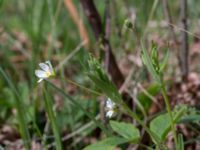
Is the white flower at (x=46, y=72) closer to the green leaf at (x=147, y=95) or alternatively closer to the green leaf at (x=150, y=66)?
the green leaf at (x=150, y=66)

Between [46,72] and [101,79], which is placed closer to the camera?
[101,79]

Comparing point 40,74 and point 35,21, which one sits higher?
point 35,21

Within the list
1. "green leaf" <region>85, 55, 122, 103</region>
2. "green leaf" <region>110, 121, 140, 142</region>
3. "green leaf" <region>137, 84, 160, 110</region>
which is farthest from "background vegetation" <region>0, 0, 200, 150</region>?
"green leaf" <region>85, 55, 122, 103</region>

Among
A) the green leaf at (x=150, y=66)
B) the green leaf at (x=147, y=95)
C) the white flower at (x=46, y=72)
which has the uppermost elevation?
the white flower at (x=46, y=72)

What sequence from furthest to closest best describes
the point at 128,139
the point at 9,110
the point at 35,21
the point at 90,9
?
1. the point at 35,21
2. the point at 9,110
3. the point at 90,9
4. the point at 128,139

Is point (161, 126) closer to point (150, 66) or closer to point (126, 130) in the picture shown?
point (126, 130)

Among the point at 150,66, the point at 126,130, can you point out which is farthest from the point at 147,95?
the point at 150,66

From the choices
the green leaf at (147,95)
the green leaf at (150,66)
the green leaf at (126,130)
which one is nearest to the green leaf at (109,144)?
the green leaf at (126,130)

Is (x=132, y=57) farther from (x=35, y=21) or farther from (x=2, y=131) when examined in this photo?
(x=35, y=21)

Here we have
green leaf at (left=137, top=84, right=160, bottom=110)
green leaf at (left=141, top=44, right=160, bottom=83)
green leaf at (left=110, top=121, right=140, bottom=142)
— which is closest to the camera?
green leaf at (left=141, top=44, right=160, bottom=83)

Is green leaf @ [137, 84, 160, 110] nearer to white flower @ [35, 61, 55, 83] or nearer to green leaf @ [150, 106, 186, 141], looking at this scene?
green leaf @ [150, 106, 186, 141]

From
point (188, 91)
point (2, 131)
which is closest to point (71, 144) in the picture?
point (2, 131)
